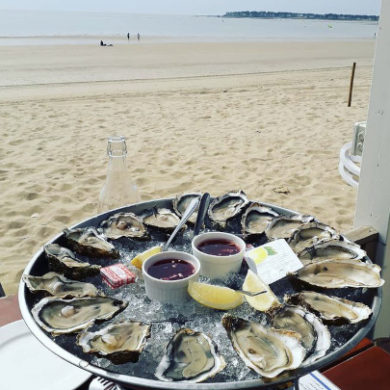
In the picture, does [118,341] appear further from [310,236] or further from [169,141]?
[169,141]

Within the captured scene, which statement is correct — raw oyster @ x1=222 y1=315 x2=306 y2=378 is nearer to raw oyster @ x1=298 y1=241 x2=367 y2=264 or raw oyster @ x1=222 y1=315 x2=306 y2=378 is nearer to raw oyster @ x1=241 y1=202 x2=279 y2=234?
raw oyster @ x1=298 y1=241 x2=367 y2=264

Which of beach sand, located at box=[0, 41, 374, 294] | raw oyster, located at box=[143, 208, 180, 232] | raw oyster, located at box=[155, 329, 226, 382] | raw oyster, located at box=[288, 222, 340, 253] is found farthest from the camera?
beach sand, located at box=[0, 41, 374, 294]

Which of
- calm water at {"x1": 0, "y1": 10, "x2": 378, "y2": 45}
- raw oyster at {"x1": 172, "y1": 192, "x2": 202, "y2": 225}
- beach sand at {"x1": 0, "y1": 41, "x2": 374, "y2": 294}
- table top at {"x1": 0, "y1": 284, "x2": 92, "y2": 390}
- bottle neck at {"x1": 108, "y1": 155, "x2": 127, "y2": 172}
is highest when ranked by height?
calm water at {"x1": 0, "y1": 10, "x2": 378, "y2": 45}

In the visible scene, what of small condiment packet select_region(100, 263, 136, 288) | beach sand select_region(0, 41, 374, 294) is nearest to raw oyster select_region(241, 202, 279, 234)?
small condiment packet select_region(100, 263, 136, 288)

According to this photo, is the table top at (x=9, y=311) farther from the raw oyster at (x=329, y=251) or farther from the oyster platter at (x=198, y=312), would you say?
the raw oyster at (x=329, y=251)

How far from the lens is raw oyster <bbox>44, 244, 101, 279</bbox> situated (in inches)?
52.2

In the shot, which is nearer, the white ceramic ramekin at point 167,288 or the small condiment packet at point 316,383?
the white ceramic ramekin at point 167,288

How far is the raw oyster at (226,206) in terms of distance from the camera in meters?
1.71

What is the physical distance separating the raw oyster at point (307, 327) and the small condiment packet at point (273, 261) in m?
0.16

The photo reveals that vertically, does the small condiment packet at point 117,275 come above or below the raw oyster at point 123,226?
Answer: below

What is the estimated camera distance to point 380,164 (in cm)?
226

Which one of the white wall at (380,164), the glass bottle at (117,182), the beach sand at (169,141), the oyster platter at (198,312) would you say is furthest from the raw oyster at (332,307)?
the beach sand at (169,141)

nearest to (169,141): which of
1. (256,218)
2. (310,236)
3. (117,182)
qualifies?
(117,182)

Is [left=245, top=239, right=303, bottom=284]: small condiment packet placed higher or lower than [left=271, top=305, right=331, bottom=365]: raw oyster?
higher
